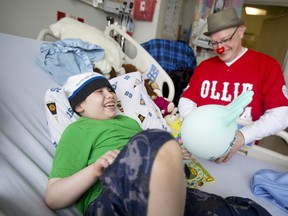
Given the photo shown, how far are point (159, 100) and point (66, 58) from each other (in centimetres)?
67

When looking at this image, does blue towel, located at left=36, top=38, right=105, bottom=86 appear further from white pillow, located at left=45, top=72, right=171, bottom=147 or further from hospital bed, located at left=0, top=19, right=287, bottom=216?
white pillow, located at left=45, top=72, right=171, bottom=147

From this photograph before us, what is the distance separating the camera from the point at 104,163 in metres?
0.57

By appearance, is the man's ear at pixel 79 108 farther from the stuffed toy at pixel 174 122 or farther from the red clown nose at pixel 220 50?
the red clown nose at pixel 220 50

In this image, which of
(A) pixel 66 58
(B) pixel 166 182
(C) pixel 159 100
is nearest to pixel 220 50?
(C) pixel 159 100

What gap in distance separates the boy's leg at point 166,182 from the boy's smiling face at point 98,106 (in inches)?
21.1

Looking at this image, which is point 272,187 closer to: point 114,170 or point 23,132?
point 114,170

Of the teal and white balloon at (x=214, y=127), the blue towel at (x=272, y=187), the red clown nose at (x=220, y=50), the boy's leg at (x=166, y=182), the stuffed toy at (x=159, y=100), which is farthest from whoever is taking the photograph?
the stuffed toy at (x=159, y=100)

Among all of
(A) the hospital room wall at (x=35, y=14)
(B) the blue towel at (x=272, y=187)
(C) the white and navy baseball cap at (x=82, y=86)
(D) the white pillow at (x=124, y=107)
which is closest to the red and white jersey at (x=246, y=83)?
(D) the white pillow at (x=124, y=107)

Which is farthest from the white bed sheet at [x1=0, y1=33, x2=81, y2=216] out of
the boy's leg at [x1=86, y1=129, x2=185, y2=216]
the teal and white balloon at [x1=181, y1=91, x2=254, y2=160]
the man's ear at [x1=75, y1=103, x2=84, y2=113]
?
the teal and white balloon at [x1=181, y1=91, x2=254, y2=160]

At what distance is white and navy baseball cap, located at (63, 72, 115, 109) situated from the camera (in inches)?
36.3

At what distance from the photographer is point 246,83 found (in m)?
1.33

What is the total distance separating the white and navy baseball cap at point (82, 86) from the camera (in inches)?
36.3

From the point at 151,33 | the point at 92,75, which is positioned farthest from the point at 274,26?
the point at 92,75

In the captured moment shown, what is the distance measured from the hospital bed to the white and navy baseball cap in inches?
6.8
